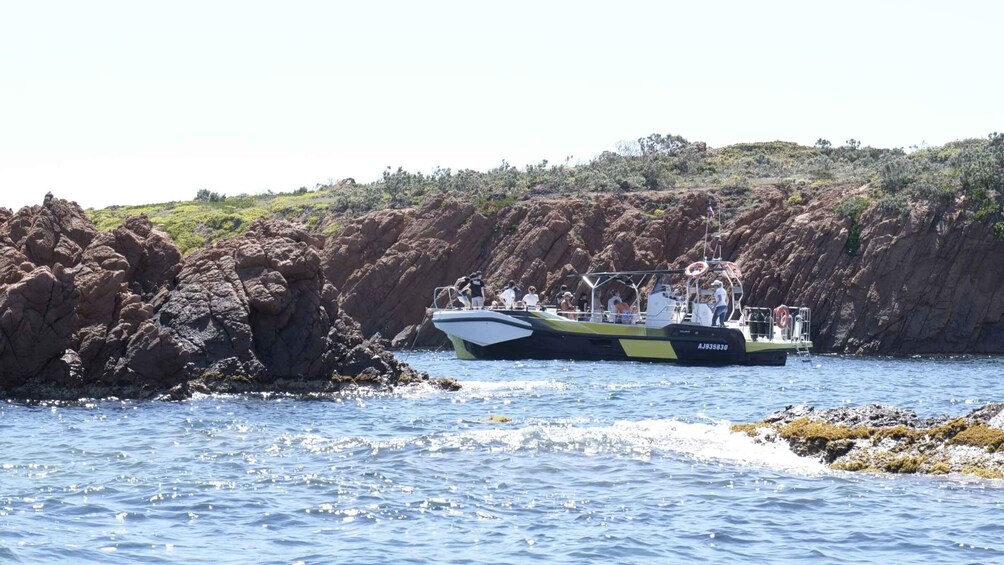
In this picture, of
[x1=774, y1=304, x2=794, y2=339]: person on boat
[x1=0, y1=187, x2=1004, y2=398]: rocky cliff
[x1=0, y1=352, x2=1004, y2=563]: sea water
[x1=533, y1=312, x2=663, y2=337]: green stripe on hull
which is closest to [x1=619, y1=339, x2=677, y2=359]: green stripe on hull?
[x1=533, y1=312, x2=663, y2=337]: green stripe on hull

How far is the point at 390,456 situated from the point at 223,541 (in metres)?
6.27

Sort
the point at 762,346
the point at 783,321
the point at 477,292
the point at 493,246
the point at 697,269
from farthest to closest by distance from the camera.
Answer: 1. the point at 493,246
2. the point at 477,292
3. the point at 783,321
4. the point at 762,346
5. the point at 697,269

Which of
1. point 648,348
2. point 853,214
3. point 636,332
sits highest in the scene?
point 853,214

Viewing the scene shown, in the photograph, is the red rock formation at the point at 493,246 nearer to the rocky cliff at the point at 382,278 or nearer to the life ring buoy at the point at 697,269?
the rocky cliff at the point at 382,278

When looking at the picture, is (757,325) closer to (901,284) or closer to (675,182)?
(901,284)

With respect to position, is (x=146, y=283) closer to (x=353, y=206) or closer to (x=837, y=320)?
(x=837, y=320)

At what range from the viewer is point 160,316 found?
96.8 ft

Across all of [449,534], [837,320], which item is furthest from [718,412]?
[837,320]

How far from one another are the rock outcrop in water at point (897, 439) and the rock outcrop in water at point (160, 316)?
13621 mm

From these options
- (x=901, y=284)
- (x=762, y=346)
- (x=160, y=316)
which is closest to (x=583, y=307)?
(x=762, y=346)

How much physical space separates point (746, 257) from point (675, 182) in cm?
1610

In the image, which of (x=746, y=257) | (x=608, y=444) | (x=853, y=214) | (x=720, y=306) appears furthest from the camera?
(x=746, y=257)

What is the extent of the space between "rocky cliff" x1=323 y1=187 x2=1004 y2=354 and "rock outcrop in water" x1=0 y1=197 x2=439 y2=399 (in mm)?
33707

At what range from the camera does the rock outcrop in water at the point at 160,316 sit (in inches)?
1055
